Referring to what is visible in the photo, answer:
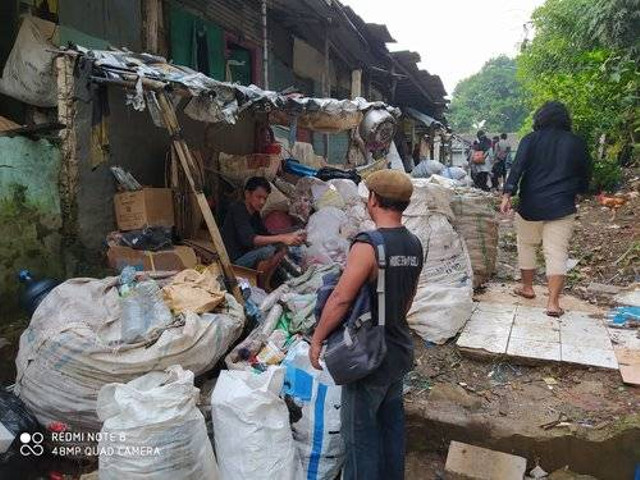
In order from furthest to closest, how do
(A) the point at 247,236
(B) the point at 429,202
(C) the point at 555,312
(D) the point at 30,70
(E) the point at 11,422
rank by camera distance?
(B) the point at 429,202, (A) the point at 247,236, (C) the point at 555,312, (D) the point at 30,70, (E) the point at 11,422

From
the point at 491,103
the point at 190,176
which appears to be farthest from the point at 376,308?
the point at 491,103

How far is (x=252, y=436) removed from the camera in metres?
2.68

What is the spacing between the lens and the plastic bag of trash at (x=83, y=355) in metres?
2.93

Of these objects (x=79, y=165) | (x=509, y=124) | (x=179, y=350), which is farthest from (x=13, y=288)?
(x=509, y=124)

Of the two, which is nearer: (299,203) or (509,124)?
(299,203)

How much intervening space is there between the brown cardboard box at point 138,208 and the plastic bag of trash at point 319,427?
9.21ft

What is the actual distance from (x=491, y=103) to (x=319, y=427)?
2236 inches

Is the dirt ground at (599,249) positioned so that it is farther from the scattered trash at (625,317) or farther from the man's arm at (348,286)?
the man's arm at (348,286)

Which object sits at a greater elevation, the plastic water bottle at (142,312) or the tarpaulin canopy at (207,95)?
the tarpaulin canopy at (207,95)

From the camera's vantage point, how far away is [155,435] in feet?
7.99

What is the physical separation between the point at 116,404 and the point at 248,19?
24.0ft

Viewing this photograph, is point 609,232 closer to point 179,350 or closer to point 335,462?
point 335,462

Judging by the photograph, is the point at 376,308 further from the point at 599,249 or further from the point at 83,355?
the point at 599,249

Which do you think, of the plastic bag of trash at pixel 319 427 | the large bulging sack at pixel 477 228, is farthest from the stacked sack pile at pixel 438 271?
the plastic bag of trash at pixel 319 427
